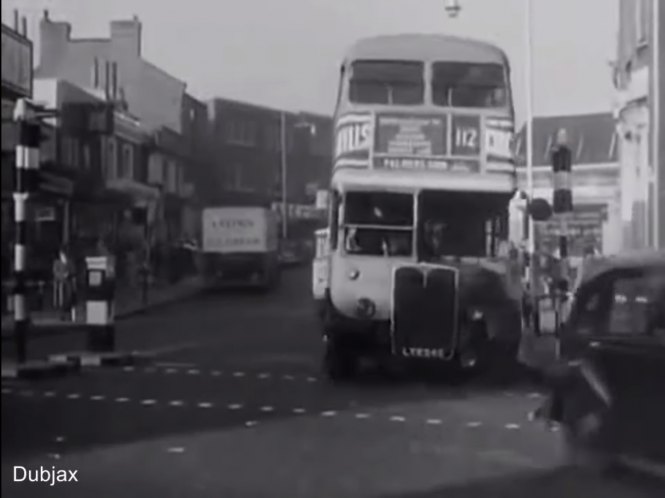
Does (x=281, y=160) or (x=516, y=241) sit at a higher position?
(x=281, y=160)

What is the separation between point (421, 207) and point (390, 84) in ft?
0.70

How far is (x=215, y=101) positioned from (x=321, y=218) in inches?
11.0

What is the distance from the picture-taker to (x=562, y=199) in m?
2.19

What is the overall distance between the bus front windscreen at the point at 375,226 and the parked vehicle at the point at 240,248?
0.13 metres

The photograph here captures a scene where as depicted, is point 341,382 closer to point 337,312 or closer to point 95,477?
point 337,312

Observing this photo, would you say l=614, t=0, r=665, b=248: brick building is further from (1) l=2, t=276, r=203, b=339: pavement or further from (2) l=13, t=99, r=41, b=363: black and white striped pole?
(2) l=13, t=99, r=41, b=363: black and white striped pole

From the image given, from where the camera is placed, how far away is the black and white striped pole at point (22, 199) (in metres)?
2.14

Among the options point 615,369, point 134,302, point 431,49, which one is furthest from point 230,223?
point 615,369

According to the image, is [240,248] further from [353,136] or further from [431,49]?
[431,49]

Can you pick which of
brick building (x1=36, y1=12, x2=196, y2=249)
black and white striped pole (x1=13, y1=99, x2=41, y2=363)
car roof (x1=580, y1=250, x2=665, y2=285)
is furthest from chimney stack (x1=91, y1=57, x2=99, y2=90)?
car roof (x1=580, y1=250, x2=665, y2=285)

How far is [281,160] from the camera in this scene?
2221mm

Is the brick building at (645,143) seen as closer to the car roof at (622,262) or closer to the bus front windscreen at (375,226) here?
the car roof at (622,262)

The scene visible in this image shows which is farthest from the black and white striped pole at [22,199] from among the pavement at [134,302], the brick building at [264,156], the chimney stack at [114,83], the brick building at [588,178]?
the brick building at [588,178]

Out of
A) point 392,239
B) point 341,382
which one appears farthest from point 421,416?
point 392,239
